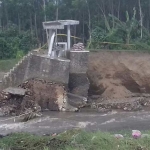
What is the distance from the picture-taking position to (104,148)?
29.4 feet

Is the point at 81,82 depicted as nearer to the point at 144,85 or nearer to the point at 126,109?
the point at 126,109

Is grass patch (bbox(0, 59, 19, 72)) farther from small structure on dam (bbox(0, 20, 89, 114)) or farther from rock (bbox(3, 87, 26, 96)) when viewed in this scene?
rock (bbox(3, 87, 26, 96))

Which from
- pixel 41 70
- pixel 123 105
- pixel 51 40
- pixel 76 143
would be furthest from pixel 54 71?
pixel 76 143

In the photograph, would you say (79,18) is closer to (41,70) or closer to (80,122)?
(41,70)

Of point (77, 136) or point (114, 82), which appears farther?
point (114, 82)

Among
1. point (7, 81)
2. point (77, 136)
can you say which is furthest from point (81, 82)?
point (77, 136)

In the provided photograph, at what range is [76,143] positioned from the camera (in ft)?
30.6

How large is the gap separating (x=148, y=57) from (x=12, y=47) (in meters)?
12.5

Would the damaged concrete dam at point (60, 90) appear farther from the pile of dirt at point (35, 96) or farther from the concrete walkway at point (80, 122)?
the concrete walkway at point (80, 122)

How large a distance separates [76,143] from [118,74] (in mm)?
12313

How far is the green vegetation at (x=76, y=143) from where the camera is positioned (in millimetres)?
8922

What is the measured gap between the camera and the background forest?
28.7 meters

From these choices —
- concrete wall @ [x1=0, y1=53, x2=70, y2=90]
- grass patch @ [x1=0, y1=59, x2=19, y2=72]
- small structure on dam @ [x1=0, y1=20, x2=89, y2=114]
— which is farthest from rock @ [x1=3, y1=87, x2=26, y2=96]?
grass patch @ [x1=0, y1=59, x2=19, y2=72]

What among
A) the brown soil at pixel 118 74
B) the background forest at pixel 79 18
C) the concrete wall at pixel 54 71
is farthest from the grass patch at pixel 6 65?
the concrete wall at pixel 54 71
